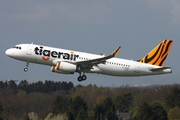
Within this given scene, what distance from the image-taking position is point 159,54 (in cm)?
8244

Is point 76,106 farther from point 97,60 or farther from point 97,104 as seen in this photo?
point 97,60

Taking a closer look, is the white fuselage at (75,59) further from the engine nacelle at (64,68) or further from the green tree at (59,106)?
the green tree at (59,106)

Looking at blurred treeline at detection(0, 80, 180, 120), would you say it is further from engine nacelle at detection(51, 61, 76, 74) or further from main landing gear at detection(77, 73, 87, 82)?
engine nacelle at detection(51, 61, 76, 74)

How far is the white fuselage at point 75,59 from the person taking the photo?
74.2 metres

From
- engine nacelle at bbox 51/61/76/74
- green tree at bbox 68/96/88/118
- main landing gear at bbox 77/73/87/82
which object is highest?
engine nacelle at bbox 51/61/76/74

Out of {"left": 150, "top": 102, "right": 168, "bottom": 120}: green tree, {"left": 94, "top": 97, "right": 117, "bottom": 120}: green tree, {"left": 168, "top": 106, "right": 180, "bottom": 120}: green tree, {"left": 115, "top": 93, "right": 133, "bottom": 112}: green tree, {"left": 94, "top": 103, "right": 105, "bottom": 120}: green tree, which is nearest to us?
{"left": 150, "top": 102, "right": 168, "bottom": 120}: green tree

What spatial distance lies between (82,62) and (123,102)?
73471 millimetres

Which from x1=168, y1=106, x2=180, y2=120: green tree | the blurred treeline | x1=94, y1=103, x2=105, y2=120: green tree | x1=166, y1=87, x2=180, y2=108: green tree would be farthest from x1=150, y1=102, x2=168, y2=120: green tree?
x1=166, y1=87, x2=180, y2=108: green tree

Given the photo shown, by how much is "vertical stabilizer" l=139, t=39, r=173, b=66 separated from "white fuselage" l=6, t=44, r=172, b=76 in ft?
5.76

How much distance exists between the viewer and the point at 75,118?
117 metres

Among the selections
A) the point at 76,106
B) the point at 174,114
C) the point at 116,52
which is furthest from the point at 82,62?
the point at 76,106

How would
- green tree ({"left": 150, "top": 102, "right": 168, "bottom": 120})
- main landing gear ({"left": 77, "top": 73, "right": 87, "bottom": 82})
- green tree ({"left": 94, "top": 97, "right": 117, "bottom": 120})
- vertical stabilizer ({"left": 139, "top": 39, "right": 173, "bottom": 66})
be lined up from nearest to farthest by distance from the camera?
main landing gear ({"left": 77, "top": 73, "right": 87, "bottom": 82}) → vertical stabilizer ({"left": 139, "top": 39, "right": 173, "bottom": 66}) → green tree ({"left": 150, "top": 102, "right": 168, "bottom": 120}) → green tree ({"left": 94, "top": 97, "right": 117, "bottom": 120})

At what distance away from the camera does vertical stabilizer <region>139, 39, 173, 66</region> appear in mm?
81062

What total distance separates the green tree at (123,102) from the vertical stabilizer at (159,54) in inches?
2447
